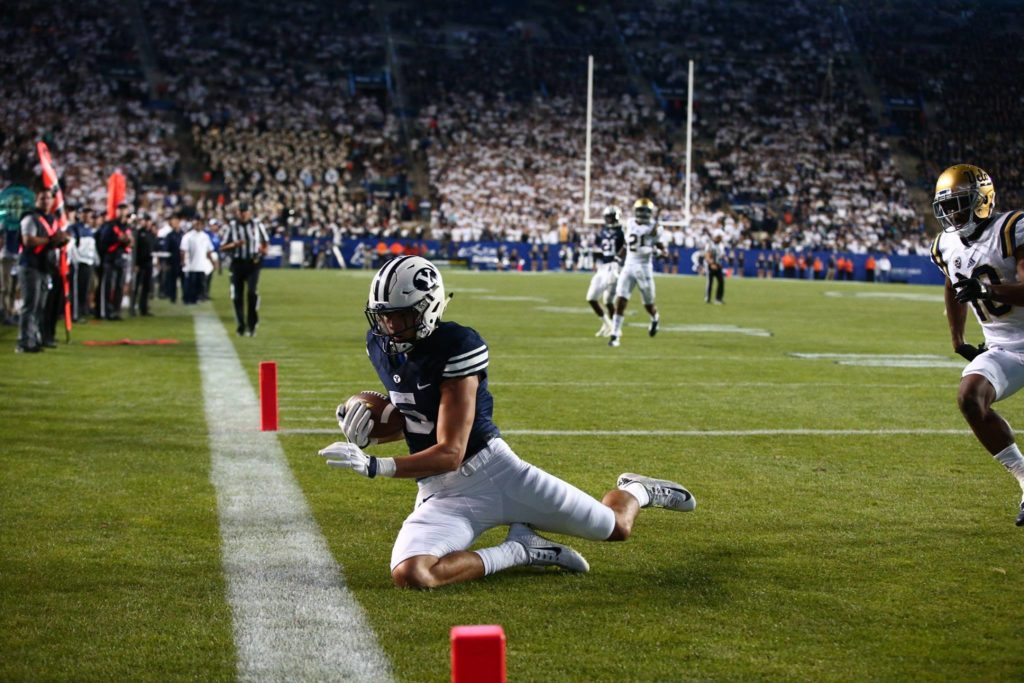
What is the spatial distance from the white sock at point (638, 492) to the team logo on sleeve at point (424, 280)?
1.35 m

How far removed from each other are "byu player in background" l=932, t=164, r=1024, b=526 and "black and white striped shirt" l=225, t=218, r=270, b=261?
436 inches

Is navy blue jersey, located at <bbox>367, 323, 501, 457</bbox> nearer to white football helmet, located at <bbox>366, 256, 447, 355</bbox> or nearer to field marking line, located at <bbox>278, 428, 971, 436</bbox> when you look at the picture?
white football helmet, located at <bbox>366, 256, 447, 355</bbox>

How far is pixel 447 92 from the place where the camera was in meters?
53.8

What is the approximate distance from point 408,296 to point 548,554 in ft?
3.52

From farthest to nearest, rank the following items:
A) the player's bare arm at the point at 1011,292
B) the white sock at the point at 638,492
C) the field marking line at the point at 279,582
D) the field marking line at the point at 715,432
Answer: the field marking line at the point at 715,432
the player's bare arm at the point at 1011,292
the white sock at the point at 638,492
the field marking line at the point at 279,582

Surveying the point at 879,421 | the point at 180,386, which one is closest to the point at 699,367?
the point at 879,421

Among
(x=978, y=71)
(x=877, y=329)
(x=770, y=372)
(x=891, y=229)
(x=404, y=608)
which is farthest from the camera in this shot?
(x=891, y=229)

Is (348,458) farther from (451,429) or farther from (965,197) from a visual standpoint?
(965,197)

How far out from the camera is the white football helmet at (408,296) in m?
4.43

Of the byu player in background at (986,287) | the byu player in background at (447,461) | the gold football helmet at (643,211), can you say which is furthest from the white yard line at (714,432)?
the gold football helmet at (643,211)

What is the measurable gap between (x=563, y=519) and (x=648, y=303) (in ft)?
40.6

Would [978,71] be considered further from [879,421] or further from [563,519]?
[563,519]

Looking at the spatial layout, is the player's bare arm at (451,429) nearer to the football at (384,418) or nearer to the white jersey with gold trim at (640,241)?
the football at (384,418)

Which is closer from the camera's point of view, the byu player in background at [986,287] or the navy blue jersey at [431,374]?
the navy blue jersey at [431,374]
